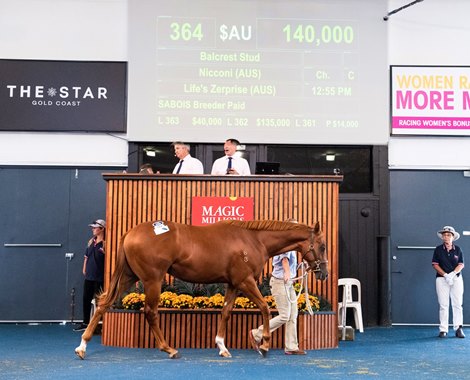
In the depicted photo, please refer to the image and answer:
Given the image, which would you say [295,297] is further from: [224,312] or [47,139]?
[47,139]

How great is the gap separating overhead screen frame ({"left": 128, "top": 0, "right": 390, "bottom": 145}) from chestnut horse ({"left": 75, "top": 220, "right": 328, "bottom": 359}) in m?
4.41

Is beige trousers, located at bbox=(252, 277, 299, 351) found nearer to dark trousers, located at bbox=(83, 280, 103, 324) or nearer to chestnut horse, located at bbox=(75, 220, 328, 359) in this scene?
chestnut horse, located at bbox=(75, 220, 328, 359)

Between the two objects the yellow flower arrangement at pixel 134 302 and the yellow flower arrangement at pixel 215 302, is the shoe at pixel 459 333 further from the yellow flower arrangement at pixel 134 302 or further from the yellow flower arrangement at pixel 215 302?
the yellow flower arrangement at pixel 134 302

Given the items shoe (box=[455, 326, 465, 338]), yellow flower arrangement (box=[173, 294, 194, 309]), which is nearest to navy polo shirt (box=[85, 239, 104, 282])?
yellow flower arrangement (box=[173, 294, 194, 309])

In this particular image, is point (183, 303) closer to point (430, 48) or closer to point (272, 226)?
point (272, 226)

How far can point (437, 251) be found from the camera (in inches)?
455

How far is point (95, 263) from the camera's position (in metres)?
11.6

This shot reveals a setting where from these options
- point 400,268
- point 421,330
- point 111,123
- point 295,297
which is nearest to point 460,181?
point 400,268

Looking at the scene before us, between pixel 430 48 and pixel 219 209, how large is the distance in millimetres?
6178

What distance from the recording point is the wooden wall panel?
32.9 feet

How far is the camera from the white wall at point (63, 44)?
13.1m

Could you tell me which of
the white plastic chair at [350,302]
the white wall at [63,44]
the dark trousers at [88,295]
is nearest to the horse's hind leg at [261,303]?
the white plastic chair at [350,302]

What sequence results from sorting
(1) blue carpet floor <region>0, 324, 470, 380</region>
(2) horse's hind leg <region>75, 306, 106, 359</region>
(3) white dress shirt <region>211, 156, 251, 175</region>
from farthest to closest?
(3) white dress shirt <region>211, 156, 251, 175</region> → (2) horse's hind leg <region>75, 306, 106, 359</region> → (1) blue carpet floor <region>0, 324, 470, 380</region>

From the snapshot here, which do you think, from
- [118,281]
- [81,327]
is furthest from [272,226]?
[81,327]
